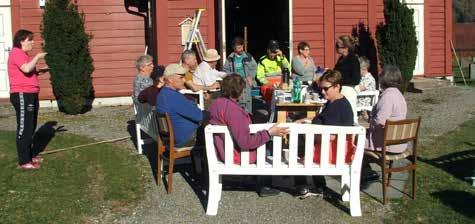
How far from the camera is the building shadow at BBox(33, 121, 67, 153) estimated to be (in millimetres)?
8359

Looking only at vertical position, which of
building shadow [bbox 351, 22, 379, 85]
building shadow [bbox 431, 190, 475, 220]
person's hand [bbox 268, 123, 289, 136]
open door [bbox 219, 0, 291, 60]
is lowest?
building shadow [bbox 431, 190, 475, 220]

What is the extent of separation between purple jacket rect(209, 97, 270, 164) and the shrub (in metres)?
8.90

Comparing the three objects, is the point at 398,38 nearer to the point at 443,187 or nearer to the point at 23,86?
the point at 443,187

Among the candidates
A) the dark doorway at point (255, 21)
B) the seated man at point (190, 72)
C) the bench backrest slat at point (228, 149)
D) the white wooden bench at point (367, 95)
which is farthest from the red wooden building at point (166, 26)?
the bench backrest slat at point (228, 149)

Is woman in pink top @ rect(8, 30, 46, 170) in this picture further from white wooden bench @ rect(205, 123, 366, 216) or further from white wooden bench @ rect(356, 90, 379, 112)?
white wooden bench @ rect(356, 90, 379, 112)

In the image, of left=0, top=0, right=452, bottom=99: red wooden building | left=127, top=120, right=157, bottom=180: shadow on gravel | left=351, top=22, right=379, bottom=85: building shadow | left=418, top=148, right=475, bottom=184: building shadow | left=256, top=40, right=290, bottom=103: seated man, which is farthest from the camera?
left=351, top=22, right=379, bottom=85: building shadow

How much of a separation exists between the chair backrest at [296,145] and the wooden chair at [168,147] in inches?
28.2

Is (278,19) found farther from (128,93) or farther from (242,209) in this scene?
(242,209)

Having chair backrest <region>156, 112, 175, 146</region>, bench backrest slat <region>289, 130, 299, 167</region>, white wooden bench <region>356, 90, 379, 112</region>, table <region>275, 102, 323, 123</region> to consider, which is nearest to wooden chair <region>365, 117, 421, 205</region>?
bench backrest slat <region>289, 130, 299, 167</region>

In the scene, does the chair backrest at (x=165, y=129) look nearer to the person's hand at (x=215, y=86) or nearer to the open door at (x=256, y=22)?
the person's hand at (x=215, y=86)

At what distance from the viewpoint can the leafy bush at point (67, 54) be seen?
11.4m

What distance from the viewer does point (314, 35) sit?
13.1 metres

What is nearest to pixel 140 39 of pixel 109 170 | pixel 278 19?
pixel 278 19

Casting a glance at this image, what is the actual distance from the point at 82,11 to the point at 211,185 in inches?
333
